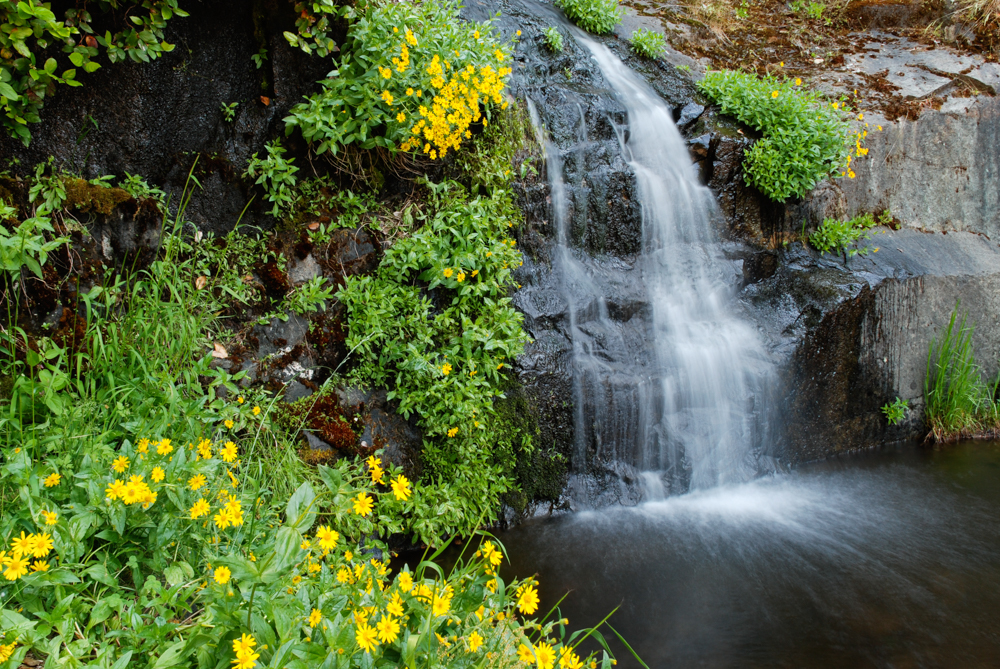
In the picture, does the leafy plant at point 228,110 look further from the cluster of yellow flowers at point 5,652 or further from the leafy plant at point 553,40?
the leafy plant at point 553,40

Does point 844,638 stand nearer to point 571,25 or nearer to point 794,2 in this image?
point 571,25

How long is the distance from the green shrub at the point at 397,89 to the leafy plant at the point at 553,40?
6.64 feet

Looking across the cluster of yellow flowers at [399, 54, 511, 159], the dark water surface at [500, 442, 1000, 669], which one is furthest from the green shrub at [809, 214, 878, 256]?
the cluster of yellow flowers at [399, 54, 511, 159]

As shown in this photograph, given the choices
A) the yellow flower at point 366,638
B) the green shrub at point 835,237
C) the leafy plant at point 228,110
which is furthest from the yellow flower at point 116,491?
the green shrub at point 835,237

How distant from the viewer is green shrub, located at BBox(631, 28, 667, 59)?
6.11 metres

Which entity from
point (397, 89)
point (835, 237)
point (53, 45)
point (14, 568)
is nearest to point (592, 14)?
point (835, 237)

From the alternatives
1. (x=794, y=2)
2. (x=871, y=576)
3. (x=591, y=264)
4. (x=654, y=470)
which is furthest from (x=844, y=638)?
(x=794, y=2)

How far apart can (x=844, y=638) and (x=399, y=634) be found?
241 centimetres

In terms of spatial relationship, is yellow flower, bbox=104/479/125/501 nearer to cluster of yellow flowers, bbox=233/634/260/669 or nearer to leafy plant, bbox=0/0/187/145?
cluster of yellow flowers, bbox=233/634/260/669

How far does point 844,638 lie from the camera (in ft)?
9.57

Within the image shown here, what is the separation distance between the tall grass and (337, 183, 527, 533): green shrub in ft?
13.4

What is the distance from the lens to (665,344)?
459 centimetres

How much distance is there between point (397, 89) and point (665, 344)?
2608mm

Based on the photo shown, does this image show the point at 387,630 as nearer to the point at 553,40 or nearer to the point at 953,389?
the point at 553,40
